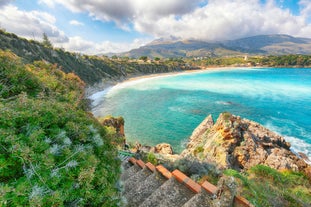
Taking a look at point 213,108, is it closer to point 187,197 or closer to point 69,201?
→ point 187,197

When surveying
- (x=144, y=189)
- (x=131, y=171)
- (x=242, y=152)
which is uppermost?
(x=144, y=189)

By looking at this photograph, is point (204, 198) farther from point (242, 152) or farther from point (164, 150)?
point (164, 150)

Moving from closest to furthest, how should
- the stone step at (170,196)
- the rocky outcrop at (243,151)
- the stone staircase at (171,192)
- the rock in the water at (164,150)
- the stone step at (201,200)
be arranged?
the stone staircase at (171,192) → the stone step at (201,200) → the stone step at (170,196) → the rocky outcrop at (243,151) → the rock in the water at (164,150)

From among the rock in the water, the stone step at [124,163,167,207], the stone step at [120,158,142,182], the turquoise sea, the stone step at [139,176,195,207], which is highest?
the stone step at [139,176,195,207]

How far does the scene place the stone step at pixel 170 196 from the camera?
16.4 ft

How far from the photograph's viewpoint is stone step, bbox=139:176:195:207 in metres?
4.99

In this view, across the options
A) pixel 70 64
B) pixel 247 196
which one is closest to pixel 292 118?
pixel 247 196

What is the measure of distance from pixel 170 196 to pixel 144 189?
107cm

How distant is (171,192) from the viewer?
535 cm

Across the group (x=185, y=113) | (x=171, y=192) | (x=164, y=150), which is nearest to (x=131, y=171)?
(x=171, y=192)

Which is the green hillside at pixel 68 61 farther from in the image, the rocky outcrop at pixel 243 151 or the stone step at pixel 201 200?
the rocky outcrop at pixel 243 151

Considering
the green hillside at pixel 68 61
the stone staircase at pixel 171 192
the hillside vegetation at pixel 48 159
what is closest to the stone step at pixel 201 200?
the stone staircase at pixel 171 192

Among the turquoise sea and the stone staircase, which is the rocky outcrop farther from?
the stone staircase

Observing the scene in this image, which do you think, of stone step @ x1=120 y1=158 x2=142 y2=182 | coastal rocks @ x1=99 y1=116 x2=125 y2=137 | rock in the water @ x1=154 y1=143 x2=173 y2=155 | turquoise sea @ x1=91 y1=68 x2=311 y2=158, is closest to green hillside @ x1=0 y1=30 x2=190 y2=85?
coastal rocks @ x1=99 y1=116 x2=125 y2=137
